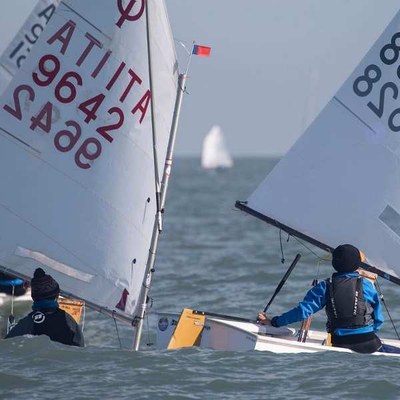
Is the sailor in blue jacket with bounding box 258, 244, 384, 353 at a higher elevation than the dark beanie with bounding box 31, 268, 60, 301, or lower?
higher

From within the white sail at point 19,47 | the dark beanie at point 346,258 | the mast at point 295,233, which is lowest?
the dark beanie at point 346,258

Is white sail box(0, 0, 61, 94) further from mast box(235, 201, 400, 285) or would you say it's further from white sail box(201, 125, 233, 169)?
white sail box(201, 125, 233, 169)

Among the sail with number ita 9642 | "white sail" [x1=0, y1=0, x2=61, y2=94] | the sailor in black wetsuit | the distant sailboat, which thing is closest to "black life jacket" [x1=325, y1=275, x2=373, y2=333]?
the distant sailboat

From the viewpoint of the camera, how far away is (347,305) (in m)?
10.0

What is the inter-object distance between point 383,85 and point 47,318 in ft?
11.5

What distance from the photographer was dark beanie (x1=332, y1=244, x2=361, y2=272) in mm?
10023

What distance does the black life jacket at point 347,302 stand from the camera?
A: 395 inches

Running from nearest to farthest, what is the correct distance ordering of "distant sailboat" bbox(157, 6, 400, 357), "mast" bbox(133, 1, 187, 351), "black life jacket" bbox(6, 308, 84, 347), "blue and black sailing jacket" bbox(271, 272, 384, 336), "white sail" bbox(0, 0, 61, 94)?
1. "black life jacket" bbox(6, 308, 84, 347)
2. "blue and black sailing jacket" bbox(271, 272, 384, 336)
3. "mast" bbox(133, 1, 187, 351)
4. "distant sailboat" bbox(157, 6, 400, 357)
5. "white sail" bbox(0, 0, 61, 94)

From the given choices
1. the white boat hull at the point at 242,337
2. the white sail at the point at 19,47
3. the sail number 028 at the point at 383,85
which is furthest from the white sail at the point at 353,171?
the white sail at the point at 19,47

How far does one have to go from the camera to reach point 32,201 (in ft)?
34.2

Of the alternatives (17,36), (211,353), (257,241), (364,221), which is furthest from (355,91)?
(257,241)

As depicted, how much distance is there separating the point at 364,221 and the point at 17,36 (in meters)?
6.92

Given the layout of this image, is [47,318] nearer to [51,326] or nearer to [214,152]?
[51,326]

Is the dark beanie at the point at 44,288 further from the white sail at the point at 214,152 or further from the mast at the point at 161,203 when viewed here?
the white sail at the point at 214,152
